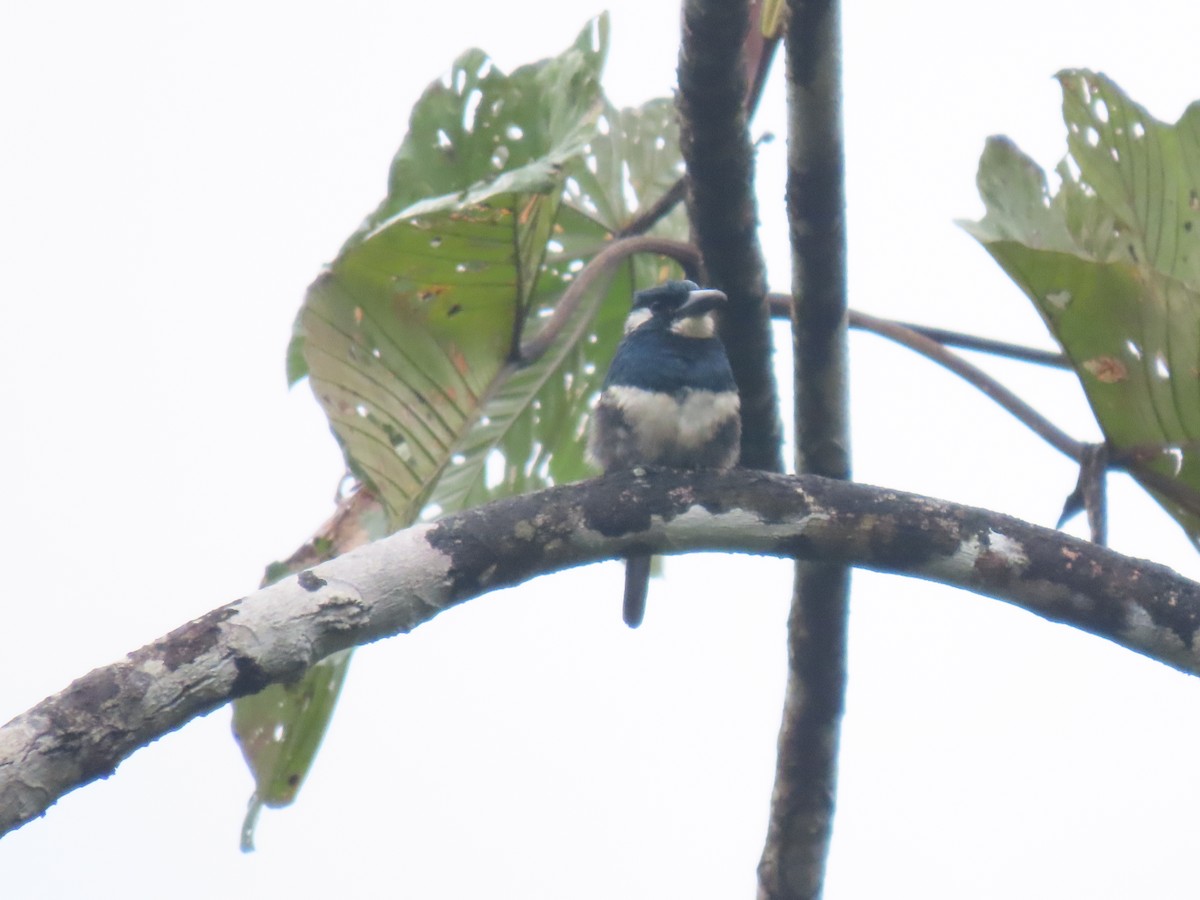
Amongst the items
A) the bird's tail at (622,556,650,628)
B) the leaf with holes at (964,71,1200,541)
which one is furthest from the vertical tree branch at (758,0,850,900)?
the bird's tail at (622,556,650,628)

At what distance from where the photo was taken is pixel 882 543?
2418 mm

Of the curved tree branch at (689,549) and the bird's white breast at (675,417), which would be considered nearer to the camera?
the curved tree branch at (689,549)

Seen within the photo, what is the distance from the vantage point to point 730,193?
3.04m

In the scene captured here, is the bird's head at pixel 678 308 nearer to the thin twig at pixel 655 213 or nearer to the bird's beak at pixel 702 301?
the bird's beak at pixel 702 301

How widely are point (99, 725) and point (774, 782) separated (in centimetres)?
208

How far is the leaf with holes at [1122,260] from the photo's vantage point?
282 centimetres

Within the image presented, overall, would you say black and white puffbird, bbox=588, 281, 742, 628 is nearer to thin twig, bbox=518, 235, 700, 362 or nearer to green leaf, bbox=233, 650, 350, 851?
thin twig, bbox=518, 235, 700, 362

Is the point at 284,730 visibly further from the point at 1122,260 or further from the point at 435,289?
the point at 1122,260

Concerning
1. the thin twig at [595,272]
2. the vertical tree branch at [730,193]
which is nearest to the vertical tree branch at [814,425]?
the vertical tree branch at [730,193]

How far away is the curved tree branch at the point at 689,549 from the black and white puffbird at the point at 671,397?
0.93 meters

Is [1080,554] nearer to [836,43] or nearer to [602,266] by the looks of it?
[836,43]

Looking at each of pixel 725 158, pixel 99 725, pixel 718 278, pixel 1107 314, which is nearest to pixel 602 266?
pixel 718 278

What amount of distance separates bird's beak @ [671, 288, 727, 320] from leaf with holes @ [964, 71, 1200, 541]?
1.95ft

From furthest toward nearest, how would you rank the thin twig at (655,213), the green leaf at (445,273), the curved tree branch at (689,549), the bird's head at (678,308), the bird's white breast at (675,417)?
the thin twig at (655,213) < the bird's white breast at (675,417) < the bird's head at (678,308) < the green leaf at (445,273) < the curved tree branch at (689,549)
